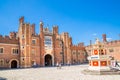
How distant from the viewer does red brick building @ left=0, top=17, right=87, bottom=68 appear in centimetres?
4243

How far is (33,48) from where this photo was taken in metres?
46.4

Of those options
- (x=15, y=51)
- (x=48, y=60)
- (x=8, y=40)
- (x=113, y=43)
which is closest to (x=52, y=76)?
(x=15, y=51)

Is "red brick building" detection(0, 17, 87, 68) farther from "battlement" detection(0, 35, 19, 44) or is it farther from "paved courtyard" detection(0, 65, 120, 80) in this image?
"paved courtyard" detection(0, 65, 120, 80)

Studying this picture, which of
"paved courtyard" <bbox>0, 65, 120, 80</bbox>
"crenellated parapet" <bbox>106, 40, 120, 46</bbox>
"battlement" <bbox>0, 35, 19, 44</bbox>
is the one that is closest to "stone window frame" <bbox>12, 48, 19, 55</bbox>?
"battlement" <bbox>0, 35, 19, 44</bbox>

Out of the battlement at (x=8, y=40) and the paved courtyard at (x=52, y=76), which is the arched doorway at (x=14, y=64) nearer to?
the battlement at (x=8, y=40)

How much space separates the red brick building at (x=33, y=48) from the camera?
42.4 meters

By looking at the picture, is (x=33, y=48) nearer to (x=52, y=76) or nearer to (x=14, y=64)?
(x=14, y=64)

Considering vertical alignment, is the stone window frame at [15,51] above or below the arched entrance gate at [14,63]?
above

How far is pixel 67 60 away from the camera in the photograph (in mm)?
54750

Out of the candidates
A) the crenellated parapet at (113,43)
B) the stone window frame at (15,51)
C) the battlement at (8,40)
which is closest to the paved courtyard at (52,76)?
the battlement at (8,40)

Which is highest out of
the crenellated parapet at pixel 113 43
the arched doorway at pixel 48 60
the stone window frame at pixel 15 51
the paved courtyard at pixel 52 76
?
the crenellated parapet at pixel 113 43

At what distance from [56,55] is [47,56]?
2.90 meters

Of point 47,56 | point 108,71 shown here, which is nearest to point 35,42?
point 47,56

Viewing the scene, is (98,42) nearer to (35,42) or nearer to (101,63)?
(101,63)
